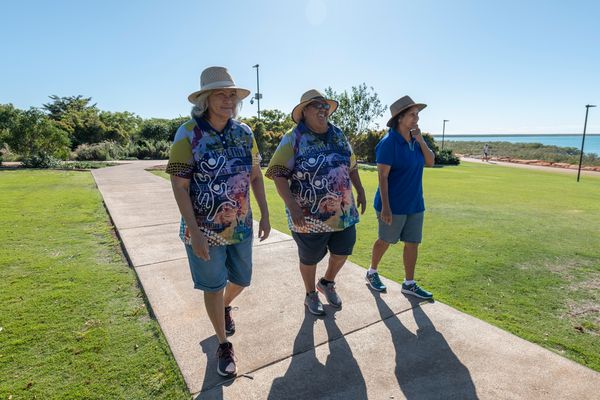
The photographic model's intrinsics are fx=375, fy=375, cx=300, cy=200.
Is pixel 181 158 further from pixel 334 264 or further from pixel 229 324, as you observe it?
pixel 334 264

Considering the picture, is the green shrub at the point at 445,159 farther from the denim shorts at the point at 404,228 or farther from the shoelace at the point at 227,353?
the shoelace at the point at 227,353

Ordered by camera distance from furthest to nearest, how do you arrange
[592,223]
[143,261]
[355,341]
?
1. [592,223]
2. [143,261]
3. [355,341]

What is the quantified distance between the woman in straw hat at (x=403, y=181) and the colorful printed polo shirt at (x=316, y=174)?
1.74ft

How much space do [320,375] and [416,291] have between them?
5.08 ft

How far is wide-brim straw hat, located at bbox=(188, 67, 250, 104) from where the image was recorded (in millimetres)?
2361

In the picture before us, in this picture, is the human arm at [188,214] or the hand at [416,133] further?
the hand at [416,133]

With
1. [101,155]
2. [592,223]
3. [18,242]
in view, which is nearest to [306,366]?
[18,242]

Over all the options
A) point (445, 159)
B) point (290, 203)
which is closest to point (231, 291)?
point (290, 203)

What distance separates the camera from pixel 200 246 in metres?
2.30

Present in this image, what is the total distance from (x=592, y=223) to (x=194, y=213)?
816cm

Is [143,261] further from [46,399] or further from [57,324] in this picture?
[46,399]

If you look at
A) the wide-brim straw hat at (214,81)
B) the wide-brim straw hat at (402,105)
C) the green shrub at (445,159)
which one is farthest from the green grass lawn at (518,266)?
the green shrub at (445,159)

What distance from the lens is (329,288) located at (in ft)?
11.5

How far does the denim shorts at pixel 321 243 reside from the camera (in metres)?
3.17
